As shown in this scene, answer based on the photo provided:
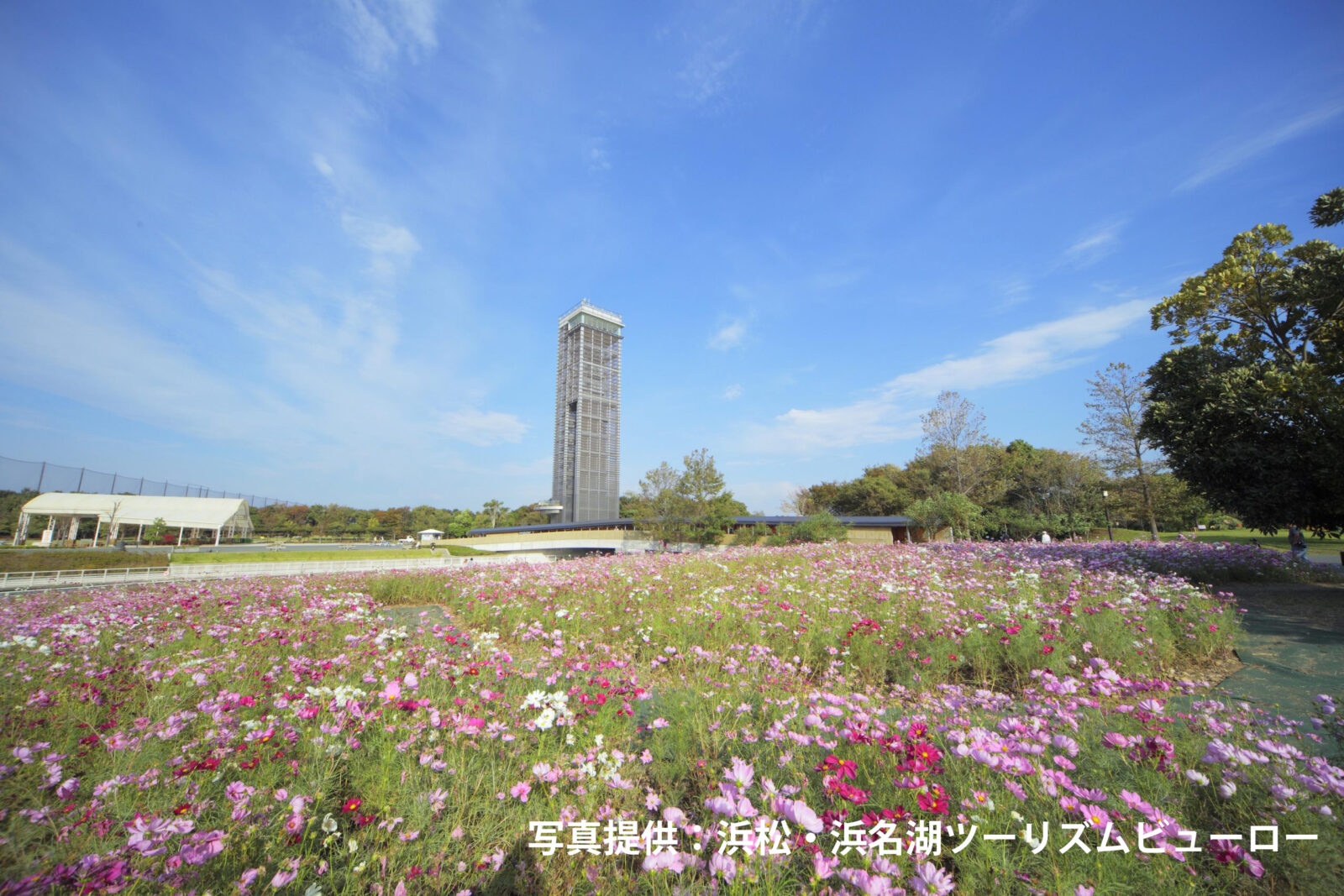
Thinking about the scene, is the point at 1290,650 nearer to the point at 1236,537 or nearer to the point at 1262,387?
the point at 1262,387

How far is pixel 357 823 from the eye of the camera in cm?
229

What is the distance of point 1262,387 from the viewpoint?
1019cm

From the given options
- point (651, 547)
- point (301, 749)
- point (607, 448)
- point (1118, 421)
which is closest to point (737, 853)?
point (301, 749)

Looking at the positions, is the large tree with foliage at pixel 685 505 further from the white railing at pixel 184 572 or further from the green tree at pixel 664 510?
the white railing at pixel 184 572

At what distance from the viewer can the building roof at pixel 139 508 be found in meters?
46.3

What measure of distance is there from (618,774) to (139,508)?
71.8 metres

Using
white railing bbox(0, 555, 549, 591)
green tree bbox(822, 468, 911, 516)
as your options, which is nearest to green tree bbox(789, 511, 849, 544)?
white railing bbox(0, 555, 549, 591)

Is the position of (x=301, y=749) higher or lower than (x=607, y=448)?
lower

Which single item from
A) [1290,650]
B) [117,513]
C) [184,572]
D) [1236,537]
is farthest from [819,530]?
[117,513]

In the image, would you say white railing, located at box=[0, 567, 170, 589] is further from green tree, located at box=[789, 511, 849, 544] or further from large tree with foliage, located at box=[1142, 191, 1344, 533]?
large tree with foliage, located at box=[1142, 191, 1344, 533]

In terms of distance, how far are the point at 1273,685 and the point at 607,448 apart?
241 feet

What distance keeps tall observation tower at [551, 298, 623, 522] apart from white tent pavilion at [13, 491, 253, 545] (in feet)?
128

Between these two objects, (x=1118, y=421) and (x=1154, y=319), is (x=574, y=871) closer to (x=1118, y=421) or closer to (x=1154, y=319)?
(x=1154, y=319)

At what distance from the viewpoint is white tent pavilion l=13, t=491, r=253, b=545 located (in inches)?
1795
